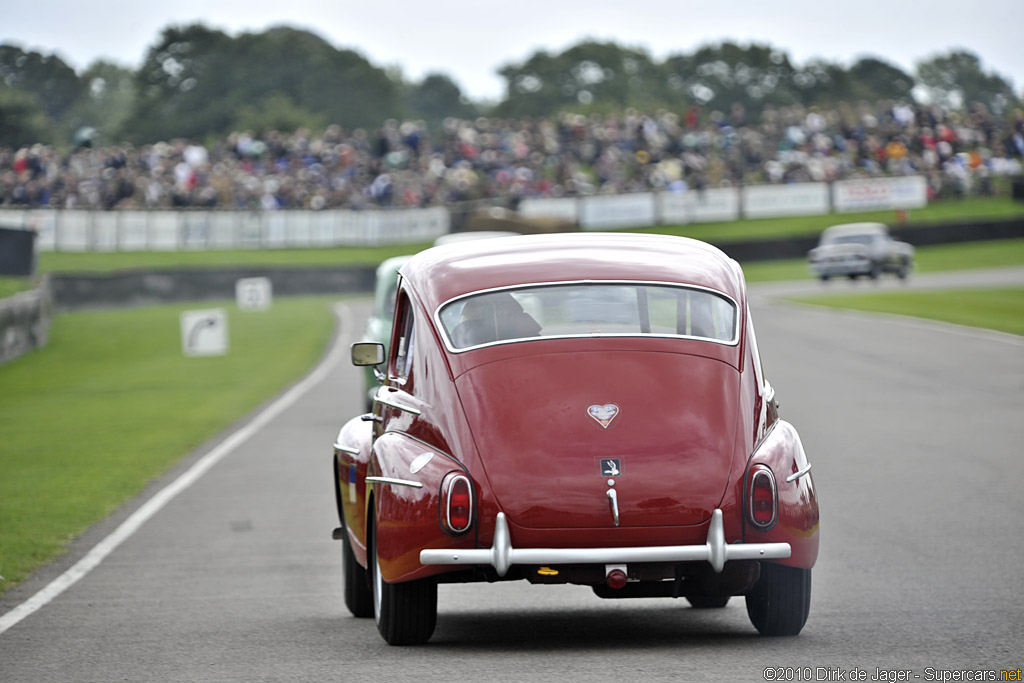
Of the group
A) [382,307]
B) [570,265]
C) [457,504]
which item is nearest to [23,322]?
[382,307]

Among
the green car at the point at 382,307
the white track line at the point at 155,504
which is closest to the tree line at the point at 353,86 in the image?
the white track line at the point at 155,504

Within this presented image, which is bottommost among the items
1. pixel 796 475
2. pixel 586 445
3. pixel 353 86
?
pixel 796 475

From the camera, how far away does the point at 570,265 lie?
7.61 meters

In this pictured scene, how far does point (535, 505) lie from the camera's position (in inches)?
263

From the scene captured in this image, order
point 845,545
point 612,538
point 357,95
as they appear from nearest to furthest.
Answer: point 612,538 < point 845,545 < point 357,95

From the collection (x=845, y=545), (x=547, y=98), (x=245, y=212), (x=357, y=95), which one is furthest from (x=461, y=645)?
(x=547, y=98)

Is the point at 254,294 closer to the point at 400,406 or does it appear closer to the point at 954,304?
the point at 954,304

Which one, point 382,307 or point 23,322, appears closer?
point 382,307

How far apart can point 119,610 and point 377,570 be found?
1941 millimetres

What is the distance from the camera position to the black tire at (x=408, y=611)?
23.1 feet

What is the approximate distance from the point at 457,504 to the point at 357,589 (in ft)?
5.69

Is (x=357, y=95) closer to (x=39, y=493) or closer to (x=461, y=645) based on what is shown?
(x=39, y=493)

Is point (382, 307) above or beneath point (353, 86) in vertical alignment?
beneath

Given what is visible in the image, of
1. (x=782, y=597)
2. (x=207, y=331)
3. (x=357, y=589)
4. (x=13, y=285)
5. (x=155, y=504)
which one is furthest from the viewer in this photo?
(x=13, y=285)
